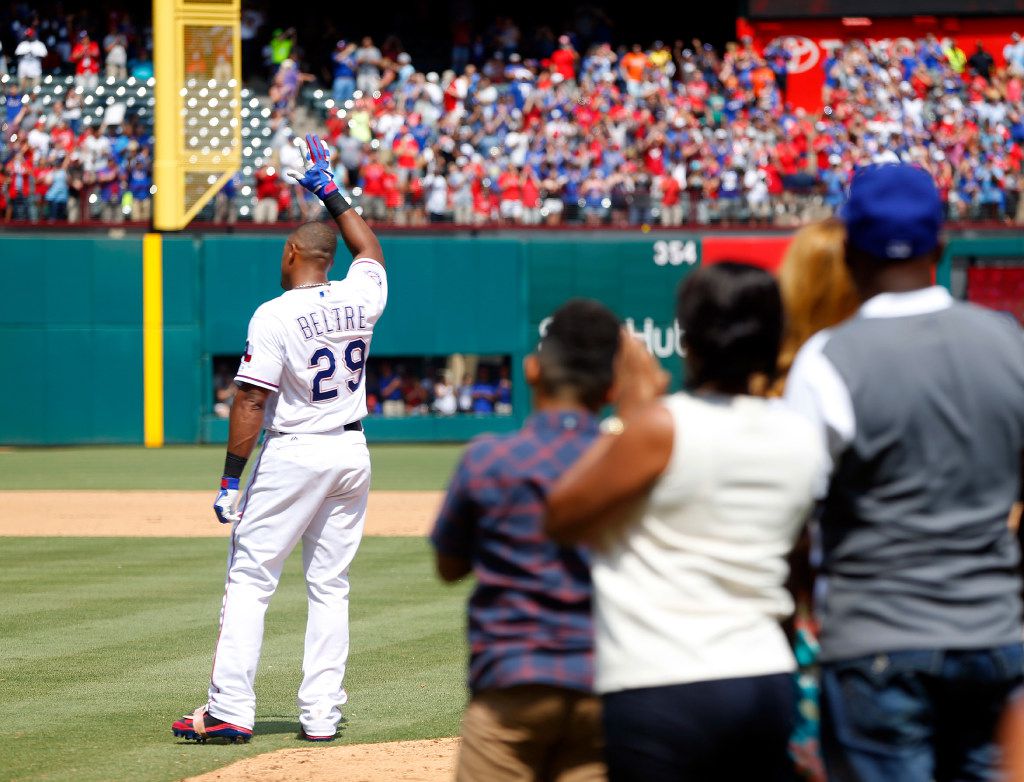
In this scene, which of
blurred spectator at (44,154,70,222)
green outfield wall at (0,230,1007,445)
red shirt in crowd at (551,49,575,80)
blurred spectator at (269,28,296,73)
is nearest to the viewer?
green outfield wall at (0,230,1007,445)

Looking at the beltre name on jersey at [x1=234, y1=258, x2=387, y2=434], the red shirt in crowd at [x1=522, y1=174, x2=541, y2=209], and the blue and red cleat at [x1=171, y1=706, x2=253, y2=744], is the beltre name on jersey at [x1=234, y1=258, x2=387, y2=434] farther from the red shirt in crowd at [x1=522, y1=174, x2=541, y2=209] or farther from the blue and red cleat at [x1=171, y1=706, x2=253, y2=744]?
the red shirt in crowd at [x1=522, y1=174, x2=541, y2=209]

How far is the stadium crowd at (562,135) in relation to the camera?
87.1ft

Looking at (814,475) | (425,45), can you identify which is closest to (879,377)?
(814,475)

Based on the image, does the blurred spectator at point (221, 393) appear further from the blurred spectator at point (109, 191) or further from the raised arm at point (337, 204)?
the raised arm at point (337, 204)

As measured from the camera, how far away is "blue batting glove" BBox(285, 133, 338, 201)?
6.09 metres

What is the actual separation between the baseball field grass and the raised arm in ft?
6.35

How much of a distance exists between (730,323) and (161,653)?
19.7ft

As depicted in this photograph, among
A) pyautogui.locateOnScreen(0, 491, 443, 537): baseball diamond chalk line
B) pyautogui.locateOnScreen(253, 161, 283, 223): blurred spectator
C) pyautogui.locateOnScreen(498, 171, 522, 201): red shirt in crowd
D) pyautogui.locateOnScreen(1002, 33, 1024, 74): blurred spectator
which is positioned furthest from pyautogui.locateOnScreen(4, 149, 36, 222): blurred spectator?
pyautogui.locateOnScreen(1002, 33, 1024, 74): blurred spectator

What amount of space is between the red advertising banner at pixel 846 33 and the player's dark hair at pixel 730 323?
2838cm

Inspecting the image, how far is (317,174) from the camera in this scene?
6094 mm

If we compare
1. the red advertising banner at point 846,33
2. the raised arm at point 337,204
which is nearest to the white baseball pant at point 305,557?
the raised arm at point 337,204

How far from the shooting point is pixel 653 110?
28.8m

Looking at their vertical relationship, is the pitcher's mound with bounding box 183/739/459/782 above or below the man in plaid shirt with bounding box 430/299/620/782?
below

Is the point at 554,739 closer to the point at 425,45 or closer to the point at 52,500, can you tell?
the point at 52,500
